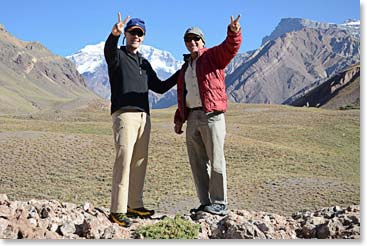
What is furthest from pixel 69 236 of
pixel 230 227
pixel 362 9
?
pixel 362 9

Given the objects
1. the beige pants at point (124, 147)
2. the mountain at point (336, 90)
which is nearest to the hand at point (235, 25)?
the beige pants at point (124, 147)

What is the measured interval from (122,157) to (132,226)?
2.79ft

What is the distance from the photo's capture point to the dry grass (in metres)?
13.2

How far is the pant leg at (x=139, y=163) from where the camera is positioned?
21.9 feet

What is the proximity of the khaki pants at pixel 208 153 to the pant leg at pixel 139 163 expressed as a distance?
56 cm

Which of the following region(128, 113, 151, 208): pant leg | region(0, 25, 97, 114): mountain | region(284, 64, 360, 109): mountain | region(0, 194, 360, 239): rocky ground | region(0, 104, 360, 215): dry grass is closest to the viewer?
region(0, 194, 360, 239): rocky ground

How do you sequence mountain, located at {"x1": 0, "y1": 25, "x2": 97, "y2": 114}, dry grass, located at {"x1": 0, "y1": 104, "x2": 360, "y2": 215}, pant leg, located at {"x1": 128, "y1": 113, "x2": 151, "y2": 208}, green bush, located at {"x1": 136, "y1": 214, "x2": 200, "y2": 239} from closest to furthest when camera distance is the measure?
1. green bush, located at {"x1": 136, "y1": 214, "x2": 200, "y2": 239}
2. pant leg, located at {"x1": 128, "y1": 113, "x2": 151, "y2": 208}
3. dry grass, located at {"x1": 0, "y1": 104, "x2": 360, "y2": 215}
4. mountain, located at {"x1": 0, "y1": 25, "x2": 97, "y2": 114}

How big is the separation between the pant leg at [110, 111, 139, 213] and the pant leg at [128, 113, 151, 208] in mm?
205

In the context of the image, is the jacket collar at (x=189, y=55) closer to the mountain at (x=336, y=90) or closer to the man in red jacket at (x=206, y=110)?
the man in red jacket at (x=206, y=110)

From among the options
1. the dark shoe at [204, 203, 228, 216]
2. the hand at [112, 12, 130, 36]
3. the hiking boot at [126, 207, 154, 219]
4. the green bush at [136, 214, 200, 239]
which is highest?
the hand at [112, 12, 130, 36]

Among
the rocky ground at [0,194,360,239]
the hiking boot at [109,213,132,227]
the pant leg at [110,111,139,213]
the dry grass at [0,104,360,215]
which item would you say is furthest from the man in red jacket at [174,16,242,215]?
the dry grass at [0,104,360,215]

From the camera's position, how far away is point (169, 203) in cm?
1268

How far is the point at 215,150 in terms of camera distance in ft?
21.3

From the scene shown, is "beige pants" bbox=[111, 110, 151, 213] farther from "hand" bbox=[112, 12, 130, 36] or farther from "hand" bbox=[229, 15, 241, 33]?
"hand" bbox=[229, 15, 241, 33]
